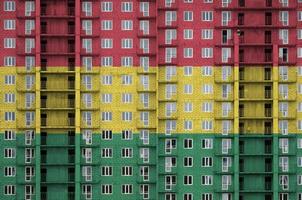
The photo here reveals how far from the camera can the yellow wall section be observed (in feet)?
357

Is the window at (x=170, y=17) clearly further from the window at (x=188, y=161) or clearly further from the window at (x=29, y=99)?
the window at (x=29, y=99)

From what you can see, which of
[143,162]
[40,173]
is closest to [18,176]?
[40,173]

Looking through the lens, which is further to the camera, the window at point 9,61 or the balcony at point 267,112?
the balcony at point 267,112

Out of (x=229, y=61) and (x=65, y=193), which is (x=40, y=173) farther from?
(x=229, y=61)

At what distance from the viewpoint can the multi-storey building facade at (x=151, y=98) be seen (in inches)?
4267

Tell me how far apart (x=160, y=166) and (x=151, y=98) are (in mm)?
9619

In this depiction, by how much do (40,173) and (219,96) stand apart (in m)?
27.1

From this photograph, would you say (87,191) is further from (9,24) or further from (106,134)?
(9,24)

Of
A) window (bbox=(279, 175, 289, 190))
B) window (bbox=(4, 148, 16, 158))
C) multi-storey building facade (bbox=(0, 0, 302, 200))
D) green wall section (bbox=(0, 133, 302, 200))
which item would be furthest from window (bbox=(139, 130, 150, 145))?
window (bbox=(279, 175, 289, 190))

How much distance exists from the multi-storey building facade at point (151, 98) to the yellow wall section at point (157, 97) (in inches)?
5.6

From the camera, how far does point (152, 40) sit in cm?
10994

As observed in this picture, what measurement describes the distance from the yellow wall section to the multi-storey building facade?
141 millimetres

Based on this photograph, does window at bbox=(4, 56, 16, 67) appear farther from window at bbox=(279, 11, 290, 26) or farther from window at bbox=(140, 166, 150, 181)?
window at bbox=(279, 11, 290, 26)

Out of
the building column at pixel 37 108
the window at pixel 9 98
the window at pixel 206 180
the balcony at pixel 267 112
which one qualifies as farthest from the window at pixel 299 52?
the window at pixel 9 98
